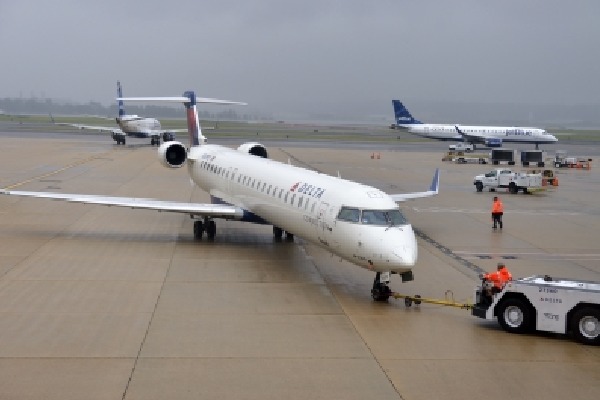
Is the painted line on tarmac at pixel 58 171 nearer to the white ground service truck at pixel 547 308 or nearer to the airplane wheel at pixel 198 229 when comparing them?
the airplane wheel at pixel 198 229

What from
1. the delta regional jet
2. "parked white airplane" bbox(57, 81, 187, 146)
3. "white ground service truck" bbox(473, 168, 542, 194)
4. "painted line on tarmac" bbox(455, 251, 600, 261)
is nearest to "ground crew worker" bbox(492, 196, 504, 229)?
the delta regional jet

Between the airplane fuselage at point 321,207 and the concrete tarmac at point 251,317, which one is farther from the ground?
the airplane fuselage at point 321,207

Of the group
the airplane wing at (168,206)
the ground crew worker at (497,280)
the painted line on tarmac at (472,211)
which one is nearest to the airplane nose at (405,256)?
the ground crew worker at (497,280)

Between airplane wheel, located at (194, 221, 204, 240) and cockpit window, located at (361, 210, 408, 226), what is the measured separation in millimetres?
9235

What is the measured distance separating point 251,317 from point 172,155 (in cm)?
1664

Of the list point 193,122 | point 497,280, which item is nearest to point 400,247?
point 497,280

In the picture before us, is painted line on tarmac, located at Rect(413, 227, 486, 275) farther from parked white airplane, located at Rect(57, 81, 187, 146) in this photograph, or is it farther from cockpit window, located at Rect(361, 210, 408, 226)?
parked white airplane, located at Rect(57, 81, 187, 146)

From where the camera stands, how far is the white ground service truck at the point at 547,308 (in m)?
14.8

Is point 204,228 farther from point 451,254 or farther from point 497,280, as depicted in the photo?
point 497,280

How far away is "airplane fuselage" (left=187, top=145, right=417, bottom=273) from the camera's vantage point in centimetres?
1709

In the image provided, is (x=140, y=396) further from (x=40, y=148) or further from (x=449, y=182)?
(x=40, y=148)

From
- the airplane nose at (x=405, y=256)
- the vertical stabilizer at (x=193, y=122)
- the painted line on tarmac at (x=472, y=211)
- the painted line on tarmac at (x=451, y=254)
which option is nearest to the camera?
the airplane nose at (x=405, y=256)

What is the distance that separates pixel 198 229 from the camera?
25.9 metres

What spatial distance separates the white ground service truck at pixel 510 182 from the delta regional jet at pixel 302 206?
15402mm
